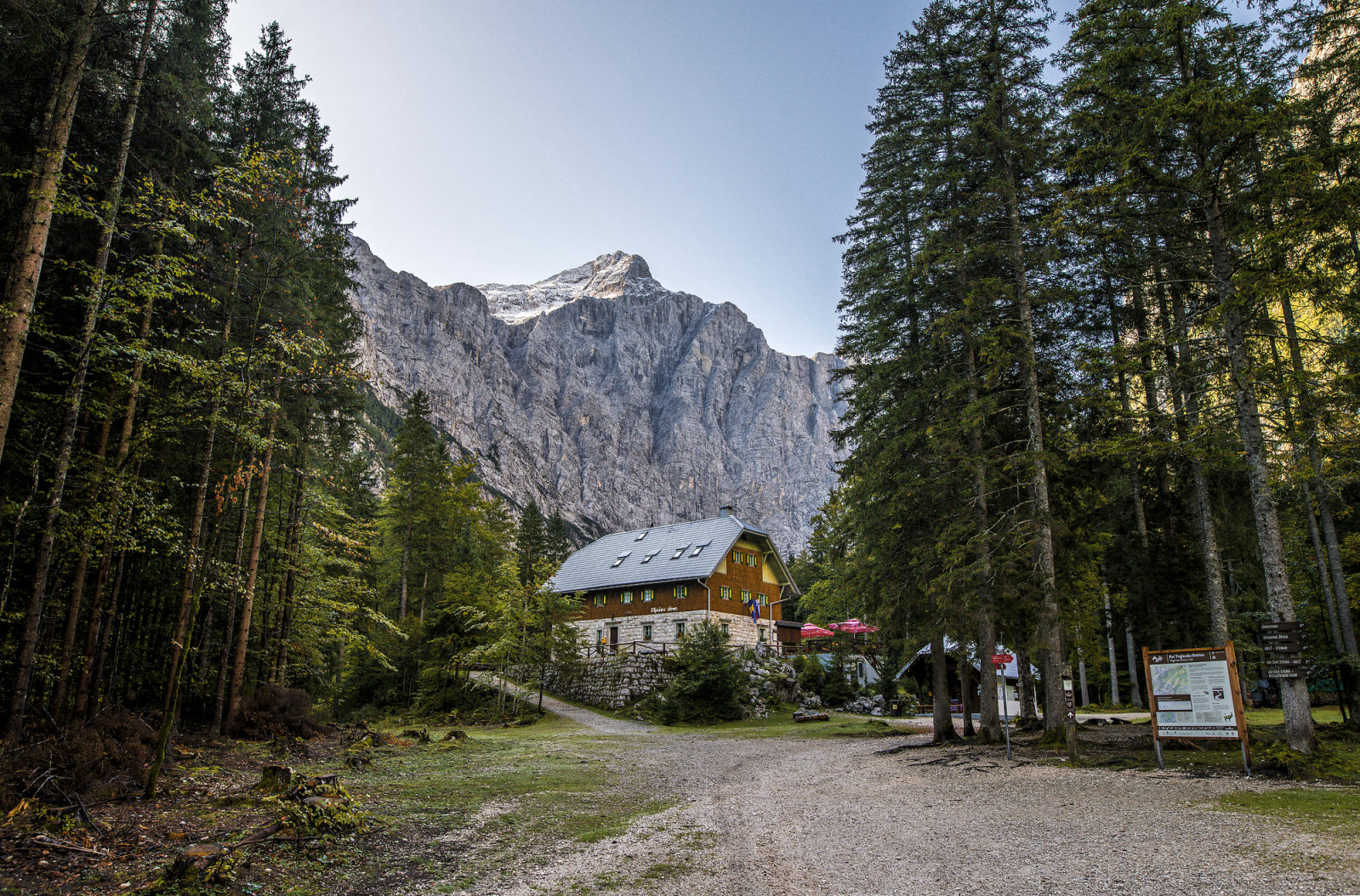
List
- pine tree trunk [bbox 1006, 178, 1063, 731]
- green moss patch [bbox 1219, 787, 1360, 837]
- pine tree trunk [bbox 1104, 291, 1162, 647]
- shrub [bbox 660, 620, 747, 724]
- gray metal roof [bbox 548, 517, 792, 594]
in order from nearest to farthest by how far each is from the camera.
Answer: green moss patch [bbox 1219, 787, 1360, 837]
pine tree trunk [bbox 1006, 178, 1063, 731]
pine tree trunk [bbox 1104, 291, 1162, 647]
shrub [bbox 660, 620, 747, 724]
gray metal roof [bbox 548, 517, 792, 594]

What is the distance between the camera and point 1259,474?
10.9 meters

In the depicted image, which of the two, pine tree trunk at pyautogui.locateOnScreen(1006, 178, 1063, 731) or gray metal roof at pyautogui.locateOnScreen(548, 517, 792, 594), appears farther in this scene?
gray metal roof at pyautogui.locateOnScreen(548, 517, 792, 594)

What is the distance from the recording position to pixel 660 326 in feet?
574

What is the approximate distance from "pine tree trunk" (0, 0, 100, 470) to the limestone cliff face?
110125mm

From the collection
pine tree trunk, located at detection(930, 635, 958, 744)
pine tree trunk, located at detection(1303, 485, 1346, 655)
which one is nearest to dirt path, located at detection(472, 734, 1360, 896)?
pine tree trunk, located at detection(930, 635, 958, 744)

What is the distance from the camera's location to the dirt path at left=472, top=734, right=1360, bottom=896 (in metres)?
5.64

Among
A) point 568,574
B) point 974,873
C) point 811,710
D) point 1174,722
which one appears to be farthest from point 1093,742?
point 568,574

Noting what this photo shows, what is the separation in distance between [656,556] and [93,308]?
3317 cm

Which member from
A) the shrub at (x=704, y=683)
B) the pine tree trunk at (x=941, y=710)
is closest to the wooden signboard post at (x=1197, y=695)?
the pine tree trunk at (x=941, y=710)

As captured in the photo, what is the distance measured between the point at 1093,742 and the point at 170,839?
1594cm

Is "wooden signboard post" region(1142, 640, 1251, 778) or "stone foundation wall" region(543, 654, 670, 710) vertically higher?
"wooden signboard post" region(1142, 640, 1251, 778)

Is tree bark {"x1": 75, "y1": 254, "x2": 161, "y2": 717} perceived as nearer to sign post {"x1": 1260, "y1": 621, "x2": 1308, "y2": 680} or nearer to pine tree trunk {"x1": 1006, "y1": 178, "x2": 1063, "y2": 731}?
pine tree trunk {"x1": 1006, "y1": 178, "x2": 1063, "y2": 731}

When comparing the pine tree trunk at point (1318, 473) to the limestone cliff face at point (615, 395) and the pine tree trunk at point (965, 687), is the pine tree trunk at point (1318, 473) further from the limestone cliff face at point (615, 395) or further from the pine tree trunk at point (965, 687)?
the limestone cliff face at point (615, 395)

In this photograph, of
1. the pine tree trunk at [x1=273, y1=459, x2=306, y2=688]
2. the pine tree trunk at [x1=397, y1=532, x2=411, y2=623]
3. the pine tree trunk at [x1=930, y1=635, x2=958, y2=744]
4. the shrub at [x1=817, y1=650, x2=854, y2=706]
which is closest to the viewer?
the pine tree trunk at [x1=930, y1=635, x2=958, y2=744]
